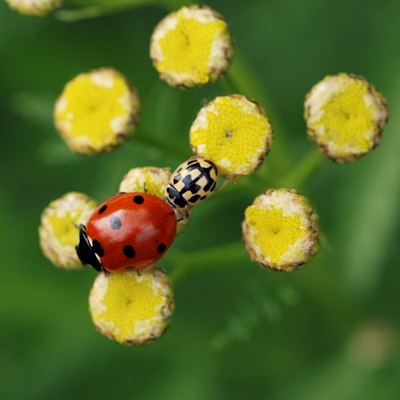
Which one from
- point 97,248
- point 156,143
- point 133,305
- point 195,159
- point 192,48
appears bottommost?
point 133,305

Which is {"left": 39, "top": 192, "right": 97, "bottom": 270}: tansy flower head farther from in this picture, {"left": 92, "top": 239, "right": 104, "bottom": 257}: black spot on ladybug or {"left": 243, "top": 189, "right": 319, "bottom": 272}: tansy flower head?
{"left": 243, "top": 189, "right": 319, "bottom": 272}: tansy flower head

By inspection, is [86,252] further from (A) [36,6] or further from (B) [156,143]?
(A) [36,6]

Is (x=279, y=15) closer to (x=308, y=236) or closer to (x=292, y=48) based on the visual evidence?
(x=292, y=48)

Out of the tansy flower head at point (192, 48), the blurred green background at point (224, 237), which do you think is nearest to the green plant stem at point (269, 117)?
the blurred green background at point (224, 237)

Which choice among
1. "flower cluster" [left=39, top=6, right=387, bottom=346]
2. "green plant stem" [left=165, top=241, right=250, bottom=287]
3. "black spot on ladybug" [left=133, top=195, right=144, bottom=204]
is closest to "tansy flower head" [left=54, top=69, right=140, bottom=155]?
"flower cluster" [left=39, top=6, right=387, bottom=346]

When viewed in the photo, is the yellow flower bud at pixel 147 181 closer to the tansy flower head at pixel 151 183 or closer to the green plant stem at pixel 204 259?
the tansy flower head at pixel 151 183

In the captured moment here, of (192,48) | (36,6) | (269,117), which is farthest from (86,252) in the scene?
(36,6)
